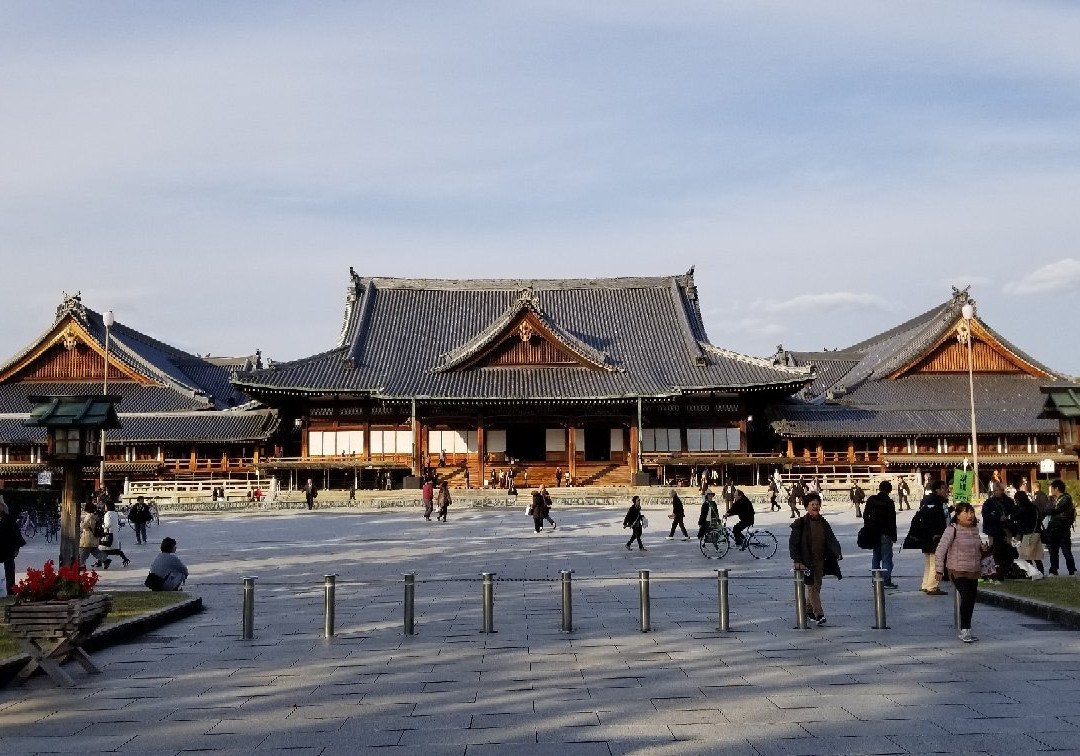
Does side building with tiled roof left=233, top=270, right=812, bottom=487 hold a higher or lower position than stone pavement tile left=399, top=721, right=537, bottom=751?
higher

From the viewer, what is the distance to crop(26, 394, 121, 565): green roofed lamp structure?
49.2ft

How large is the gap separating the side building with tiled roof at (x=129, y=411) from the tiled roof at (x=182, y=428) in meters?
0.05

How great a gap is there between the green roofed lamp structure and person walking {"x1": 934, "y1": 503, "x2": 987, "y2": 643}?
12.0 meters

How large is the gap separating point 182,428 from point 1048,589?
48419 mm

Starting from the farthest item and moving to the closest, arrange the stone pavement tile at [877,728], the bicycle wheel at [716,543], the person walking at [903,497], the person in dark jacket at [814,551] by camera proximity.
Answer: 1. the person walking at [903,497]
2. the bicycle wheel at [716,543]
3. the person in dark jacket at [814,551]
4. the stone pavement tile at [877,728]

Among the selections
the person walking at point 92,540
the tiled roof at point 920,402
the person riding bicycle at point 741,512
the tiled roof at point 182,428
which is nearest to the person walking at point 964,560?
the person riding bicycle at point 741,512

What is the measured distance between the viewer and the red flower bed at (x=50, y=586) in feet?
32.9

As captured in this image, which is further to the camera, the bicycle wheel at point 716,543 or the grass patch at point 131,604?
the bicycle wheel at point 716,543

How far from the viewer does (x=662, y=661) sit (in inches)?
423

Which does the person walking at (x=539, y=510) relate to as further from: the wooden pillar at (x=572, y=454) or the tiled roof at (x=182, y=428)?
the tiled roof at (x=182, y=428)

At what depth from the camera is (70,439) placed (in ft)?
49.8

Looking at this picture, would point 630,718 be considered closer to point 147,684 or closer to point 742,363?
point 147,684

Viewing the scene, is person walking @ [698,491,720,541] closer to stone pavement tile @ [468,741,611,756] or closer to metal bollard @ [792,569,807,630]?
metal bollard @ [792,569,807,630]

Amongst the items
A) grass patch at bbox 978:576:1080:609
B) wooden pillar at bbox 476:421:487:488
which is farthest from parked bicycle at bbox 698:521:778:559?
wooden pillar at bbox 476:421:487:488
